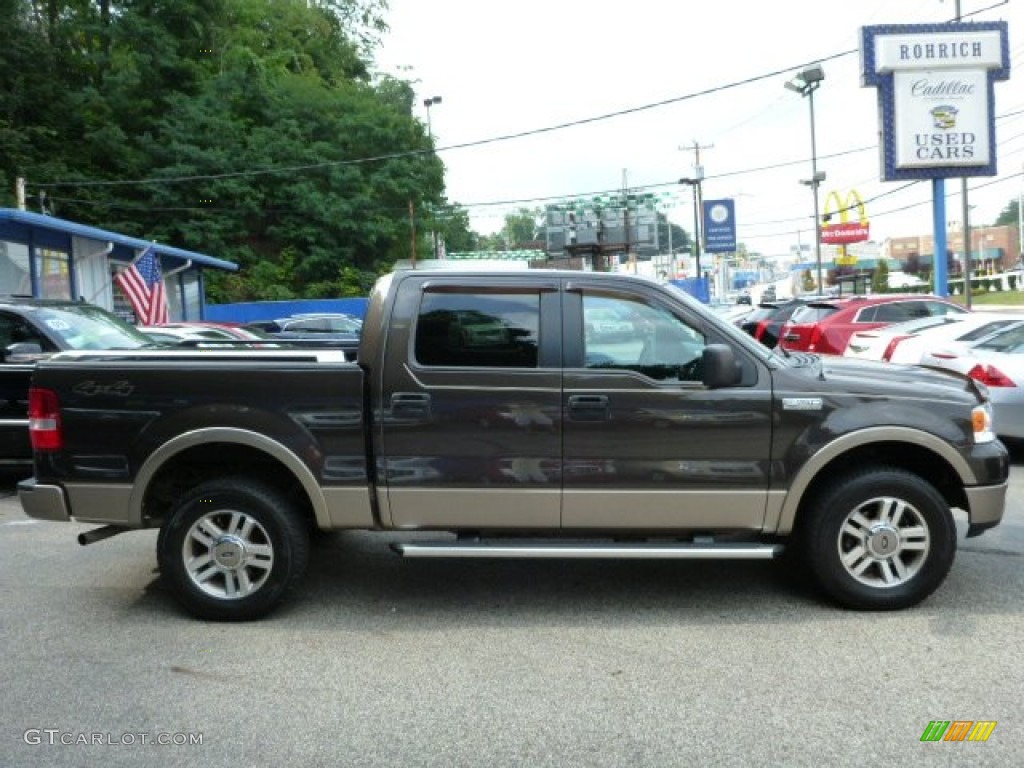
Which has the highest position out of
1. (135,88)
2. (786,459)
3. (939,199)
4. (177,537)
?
(135,88)

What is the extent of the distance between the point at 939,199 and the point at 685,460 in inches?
782

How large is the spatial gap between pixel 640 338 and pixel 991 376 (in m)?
5.58

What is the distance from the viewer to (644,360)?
15.5ft

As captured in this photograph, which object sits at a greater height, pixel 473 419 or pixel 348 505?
pixel 473 419

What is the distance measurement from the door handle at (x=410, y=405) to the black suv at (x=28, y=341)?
435 cm

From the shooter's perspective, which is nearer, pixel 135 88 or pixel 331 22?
pixel 135 88

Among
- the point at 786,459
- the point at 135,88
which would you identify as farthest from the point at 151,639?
the point at 135,88

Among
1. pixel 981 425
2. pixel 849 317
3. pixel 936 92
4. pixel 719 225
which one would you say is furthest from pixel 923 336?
pixel 719 225

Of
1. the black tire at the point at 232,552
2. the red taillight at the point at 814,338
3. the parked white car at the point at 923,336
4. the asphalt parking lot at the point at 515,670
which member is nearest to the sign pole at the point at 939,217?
the red taillight at the point at 814,338

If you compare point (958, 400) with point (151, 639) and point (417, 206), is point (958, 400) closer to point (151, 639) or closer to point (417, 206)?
point (151, 639)

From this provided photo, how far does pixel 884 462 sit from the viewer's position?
15.9ft

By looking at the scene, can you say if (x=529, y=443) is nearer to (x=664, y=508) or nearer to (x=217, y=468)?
(x=664, y=508)

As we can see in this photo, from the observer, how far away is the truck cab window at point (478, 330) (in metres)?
4.70

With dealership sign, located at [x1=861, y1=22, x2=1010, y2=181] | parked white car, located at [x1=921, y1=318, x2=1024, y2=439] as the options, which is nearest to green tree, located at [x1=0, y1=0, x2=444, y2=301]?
dealership sign, located at [x1=861, y1=22, x2=1010, y2=181]
